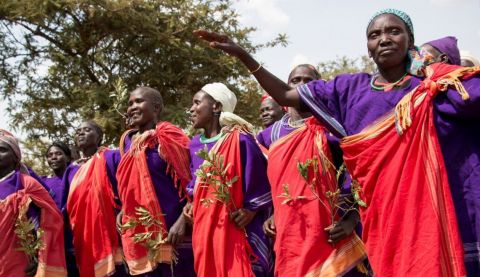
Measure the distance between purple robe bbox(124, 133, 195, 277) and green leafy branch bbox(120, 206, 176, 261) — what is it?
0.17 metres

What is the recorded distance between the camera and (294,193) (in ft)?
13.7

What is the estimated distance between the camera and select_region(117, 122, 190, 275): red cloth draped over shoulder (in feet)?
17.5

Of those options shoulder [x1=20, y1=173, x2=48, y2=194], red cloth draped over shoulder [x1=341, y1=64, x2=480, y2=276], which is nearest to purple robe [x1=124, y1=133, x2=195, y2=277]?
shoulder [x1=20, y1=173, x2=48, y2=194]

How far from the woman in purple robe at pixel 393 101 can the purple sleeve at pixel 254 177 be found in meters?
1.28

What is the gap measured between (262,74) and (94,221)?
2.90 metres

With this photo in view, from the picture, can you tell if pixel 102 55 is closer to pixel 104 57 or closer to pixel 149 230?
pixel 104 57

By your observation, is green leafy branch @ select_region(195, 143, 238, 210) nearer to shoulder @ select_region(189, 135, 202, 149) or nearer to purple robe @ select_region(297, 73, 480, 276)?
shoulder @ select_region(189, 135, 202, 149)

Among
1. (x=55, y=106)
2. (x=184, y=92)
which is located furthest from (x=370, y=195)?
(x=55, y=106)

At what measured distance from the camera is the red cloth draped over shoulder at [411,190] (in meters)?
3.05

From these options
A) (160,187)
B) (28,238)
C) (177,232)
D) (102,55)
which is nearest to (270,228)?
(177,232)

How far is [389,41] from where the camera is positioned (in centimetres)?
338

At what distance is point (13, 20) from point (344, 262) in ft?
34.0

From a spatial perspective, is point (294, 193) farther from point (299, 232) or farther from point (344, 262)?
point (344, 262)

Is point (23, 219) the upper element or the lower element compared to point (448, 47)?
lower
